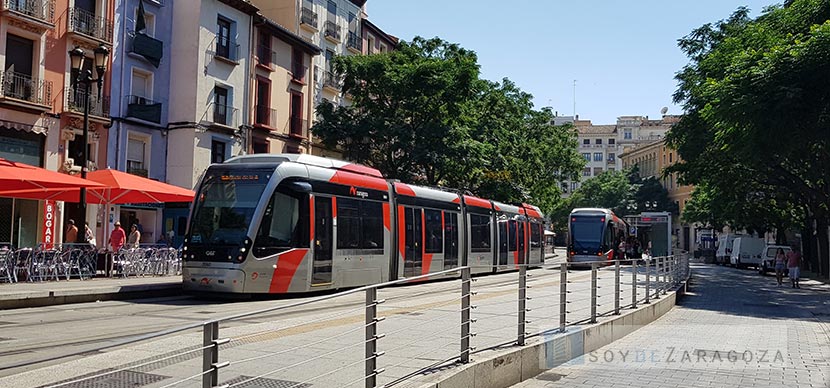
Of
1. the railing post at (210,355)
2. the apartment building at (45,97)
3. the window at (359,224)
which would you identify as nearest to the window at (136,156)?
the apartment building at (45,97)

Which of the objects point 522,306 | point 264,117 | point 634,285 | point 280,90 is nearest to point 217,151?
point 264,117

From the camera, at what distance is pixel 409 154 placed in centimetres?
3472

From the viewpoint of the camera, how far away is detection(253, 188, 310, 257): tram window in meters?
15.0

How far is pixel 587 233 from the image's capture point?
36.6 metres

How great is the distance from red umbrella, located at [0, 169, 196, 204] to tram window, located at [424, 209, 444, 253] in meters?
7.08

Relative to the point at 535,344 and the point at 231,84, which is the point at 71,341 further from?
the point at 231,84

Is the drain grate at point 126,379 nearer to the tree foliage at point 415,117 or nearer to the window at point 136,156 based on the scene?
the window at point 136,156

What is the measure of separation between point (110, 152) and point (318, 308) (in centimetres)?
2685

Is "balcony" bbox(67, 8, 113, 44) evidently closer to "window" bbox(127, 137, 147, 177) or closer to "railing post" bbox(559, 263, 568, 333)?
"window" bbox(127, 137, 147, 177)

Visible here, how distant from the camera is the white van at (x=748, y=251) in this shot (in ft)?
170

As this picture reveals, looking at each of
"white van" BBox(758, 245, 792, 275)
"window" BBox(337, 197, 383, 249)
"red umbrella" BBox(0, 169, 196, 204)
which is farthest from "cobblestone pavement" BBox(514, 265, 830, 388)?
"white van" BBox(758, 245, 792, 275)

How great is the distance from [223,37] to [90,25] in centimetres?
740

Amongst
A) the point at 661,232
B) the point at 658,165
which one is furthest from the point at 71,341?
the point at 658,165

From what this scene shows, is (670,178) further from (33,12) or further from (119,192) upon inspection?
(119,192)
